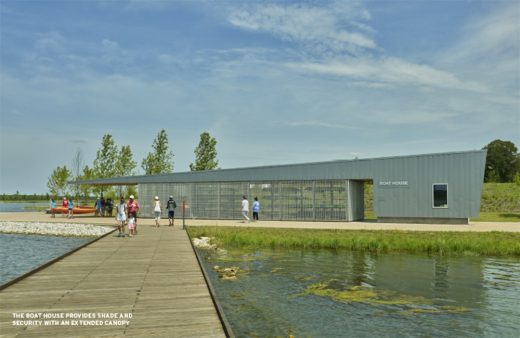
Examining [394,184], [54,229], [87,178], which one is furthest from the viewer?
[87,178]

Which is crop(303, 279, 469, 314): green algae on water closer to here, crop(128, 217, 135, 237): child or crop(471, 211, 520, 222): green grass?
crop(128, 217, 135, 237): child

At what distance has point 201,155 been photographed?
211 feet

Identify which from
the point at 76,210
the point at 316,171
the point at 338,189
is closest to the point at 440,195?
the point at 338,189

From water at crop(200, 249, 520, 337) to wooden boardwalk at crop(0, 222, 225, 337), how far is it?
127 centimetres

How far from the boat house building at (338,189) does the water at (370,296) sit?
1142cm

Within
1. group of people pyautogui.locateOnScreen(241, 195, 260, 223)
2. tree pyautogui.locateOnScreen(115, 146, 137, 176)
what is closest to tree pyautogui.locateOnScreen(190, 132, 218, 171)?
tree pyautogui.locateOnScreen(115, 146, 137, 176)

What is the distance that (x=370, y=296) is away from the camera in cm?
1193

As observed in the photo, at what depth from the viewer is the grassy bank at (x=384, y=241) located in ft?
64.2

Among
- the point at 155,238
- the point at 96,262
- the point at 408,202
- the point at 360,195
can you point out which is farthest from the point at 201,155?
the point at 96,262

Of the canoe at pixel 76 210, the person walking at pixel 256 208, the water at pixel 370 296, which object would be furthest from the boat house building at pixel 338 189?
the water at pixel 370 296

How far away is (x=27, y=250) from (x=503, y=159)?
92.8 meters

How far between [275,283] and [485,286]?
6049 millimetres

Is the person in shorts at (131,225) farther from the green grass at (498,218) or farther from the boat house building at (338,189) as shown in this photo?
the green grass at (498,218)

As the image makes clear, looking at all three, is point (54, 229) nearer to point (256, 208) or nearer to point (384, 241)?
point (256, 208)
